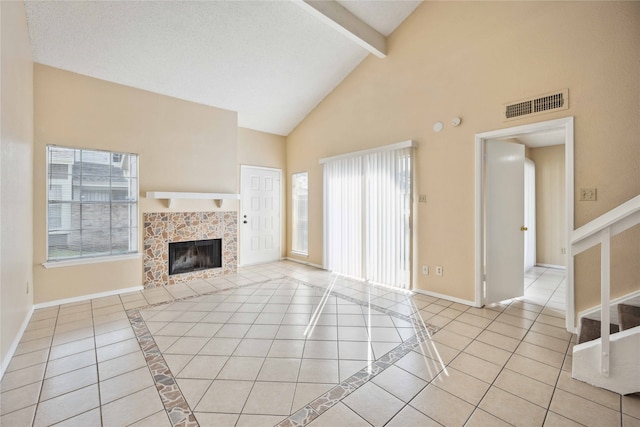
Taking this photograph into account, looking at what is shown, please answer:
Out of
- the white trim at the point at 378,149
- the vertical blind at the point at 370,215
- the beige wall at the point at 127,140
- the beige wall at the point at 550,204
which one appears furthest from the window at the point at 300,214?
the beige wall at the point at 550,204

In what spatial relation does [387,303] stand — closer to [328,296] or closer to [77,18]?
[328,296]

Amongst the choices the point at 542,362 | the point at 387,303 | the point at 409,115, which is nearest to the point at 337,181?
the point at 409,115

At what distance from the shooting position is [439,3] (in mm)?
3643

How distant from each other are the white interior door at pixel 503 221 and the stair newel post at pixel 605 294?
1.55 meters

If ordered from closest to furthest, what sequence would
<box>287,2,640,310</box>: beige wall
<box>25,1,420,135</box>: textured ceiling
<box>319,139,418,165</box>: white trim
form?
<box>287,2,640,310</box>: beige wall
<box>25,1,420,135</box>: textured ceiling
<box>319,139,418,165</box>: white trim

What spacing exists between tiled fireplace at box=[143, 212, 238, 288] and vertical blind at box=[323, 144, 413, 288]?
5.82 ft

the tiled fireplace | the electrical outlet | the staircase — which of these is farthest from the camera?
the tiled fireplace

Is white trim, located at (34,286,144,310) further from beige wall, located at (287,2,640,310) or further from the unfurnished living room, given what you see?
beige wall, located at (287,2,640,310)

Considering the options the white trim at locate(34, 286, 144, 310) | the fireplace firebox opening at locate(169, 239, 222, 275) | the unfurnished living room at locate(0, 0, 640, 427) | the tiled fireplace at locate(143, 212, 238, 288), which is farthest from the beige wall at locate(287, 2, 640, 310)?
the white trim at locate(34, 286, 144, 310)

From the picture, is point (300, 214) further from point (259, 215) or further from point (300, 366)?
point (300, 366)

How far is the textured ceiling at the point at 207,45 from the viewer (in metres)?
3.06

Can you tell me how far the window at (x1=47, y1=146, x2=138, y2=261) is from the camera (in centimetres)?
354

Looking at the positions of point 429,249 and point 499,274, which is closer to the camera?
point 499,274

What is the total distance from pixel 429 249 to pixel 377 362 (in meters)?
2.04
